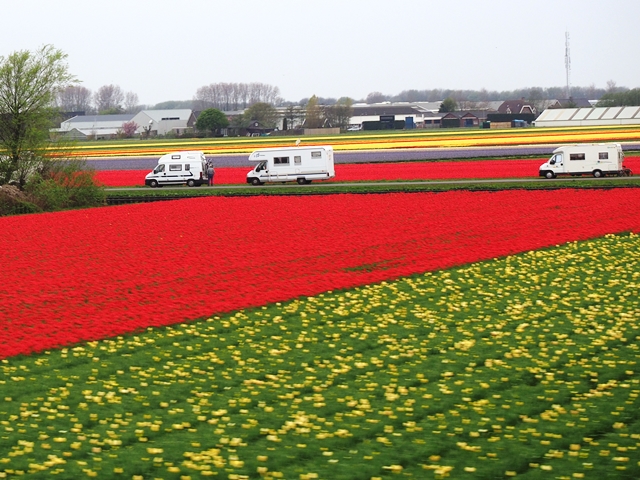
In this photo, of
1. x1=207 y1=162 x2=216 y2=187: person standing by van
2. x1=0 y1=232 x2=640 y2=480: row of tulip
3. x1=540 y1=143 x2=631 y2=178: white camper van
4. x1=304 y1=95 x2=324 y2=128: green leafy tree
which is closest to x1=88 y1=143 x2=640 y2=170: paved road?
x1=207 y1=162 x2=216 y2=187: person standing by van

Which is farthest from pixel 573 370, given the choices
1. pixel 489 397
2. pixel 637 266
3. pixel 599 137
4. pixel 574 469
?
pixel 599 137

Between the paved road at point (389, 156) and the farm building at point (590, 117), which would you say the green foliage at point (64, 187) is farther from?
the farm building at point (590, 117)

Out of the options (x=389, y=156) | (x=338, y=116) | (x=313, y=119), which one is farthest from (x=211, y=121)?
(x=389, y=156)

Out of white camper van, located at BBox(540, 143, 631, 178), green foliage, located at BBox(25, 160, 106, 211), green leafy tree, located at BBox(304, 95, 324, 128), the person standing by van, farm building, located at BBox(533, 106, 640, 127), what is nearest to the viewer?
green foliage, located at BBox(25, 160, 106, 211)

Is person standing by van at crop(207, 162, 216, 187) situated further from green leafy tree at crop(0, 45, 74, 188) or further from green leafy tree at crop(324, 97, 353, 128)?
green leafy tree at crop(324, 97, 353, 128)

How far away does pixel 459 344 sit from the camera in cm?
1780

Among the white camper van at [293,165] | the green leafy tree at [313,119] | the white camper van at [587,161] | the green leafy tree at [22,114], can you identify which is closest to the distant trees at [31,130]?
the green leafy tree at [22,114]

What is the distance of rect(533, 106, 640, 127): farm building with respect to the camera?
541 ft

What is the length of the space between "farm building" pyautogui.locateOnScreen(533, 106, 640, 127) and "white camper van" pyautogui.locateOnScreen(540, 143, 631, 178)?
10776cm

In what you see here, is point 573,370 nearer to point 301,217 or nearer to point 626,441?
point 626,441

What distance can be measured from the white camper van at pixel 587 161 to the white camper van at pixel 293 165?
14159 millimetres

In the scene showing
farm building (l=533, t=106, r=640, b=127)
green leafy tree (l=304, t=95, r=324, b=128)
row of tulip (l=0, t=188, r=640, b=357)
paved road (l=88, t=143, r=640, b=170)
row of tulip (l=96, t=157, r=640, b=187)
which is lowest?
row of tulip (l=0, t=188, r=640, b=357)

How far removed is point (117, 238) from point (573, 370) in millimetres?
23489

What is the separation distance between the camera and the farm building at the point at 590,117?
541 feet
